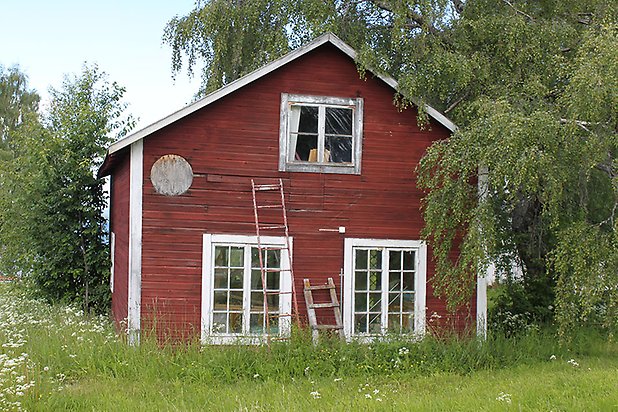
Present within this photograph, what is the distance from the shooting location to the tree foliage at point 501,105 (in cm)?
1120

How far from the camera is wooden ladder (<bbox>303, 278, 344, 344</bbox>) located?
41.2 feet

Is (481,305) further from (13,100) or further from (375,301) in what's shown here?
(13,100)

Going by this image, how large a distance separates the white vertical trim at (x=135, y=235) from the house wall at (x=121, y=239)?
501 millimetres

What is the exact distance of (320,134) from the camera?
13.4 meters

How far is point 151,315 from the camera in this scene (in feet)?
41.1

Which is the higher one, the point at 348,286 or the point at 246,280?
the point at 246,280

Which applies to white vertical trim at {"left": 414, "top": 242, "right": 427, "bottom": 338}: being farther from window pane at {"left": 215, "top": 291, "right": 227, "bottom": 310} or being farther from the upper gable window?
window pane at {"left": 215, "top": 291, "right": 227, "bottom": 310}

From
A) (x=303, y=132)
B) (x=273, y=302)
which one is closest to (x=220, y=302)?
(x=273, y=302)

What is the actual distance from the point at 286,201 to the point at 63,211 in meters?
7.68

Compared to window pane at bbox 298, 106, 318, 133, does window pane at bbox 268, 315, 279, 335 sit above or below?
below

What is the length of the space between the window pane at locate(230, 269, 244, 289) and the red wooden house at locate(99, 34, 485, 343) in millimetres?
17

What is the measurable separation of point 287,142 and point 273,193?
92cm

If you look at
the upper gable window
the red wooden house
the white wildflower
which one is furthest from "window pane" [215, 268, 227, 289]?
the white wildflower

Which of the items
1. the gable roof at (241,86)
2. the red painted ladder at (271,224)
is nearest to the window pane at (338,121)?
the gable roof at (241,86)
